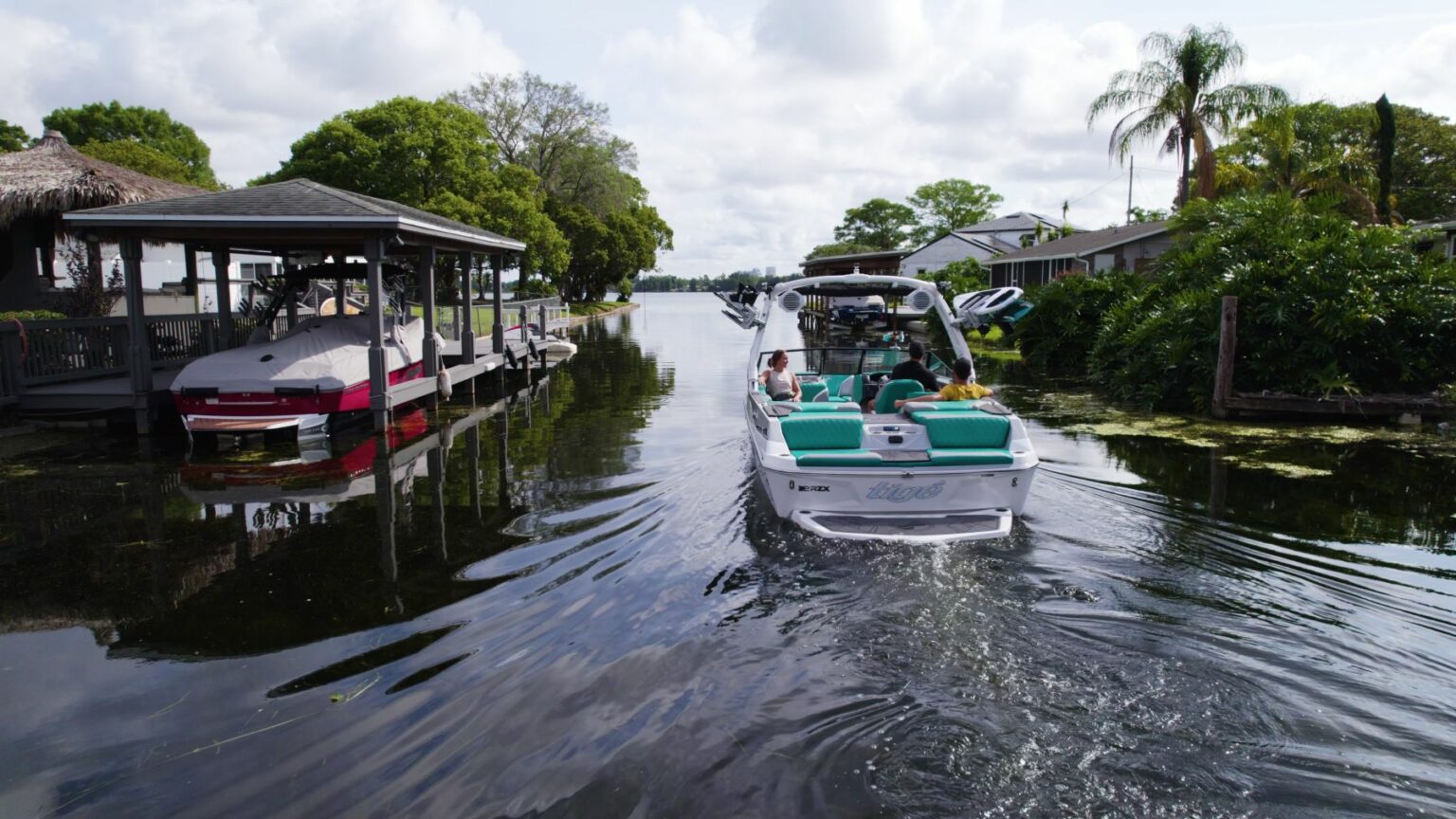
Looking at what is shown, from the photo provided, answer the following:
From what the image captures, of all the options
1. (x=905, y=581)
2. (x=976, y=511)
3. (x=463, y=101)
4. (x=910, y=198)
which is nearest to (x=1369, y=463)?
(x=976, y=511)

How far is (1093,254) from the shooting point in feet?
118

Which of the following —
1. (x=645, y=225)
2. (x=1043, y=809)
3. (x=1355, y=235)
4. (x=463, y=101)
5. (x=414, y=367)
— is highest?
(x=463, y=101)

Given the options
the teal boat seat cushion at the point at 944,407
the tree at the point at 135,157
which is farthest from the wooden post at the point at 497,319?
the tree at the point at 135,157

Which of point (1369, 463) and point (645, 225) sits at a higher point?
point (645, 225)

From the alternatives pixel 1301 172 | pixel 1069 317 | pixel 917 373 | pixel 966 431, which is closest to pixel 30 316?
pixel 917 373

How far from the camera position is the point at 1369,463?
11289 millimetres

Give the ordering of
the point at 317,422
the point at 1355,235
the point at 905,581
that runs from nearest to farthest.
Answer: the point at 905,581 < the point at 317,422 < the point at 1355,235

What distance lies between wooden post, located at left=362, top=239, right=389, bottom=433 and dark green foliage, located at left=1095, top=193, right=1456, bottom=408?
13.4 m

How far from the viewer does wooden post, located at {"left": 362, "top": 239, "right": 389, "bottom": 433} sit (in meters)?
13.7

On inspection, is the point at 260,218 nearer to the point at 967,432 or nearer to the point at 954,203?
the point at 967,432

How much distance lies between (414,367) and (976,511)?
11957mm

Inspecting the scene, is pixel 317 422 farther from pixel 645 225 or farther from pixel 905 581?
pixel 645 225

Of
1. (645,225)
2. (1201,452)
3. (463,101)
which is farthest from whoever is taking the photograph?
(645,225)

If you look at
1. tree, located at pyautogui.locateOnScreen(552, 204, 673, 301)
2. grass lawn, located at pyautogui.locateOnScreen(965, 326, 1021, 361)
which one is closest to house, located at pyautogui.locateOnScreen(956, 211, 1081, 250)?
tree, located at pyautogui.locateOnScreen(552, 204, 673, 301)
